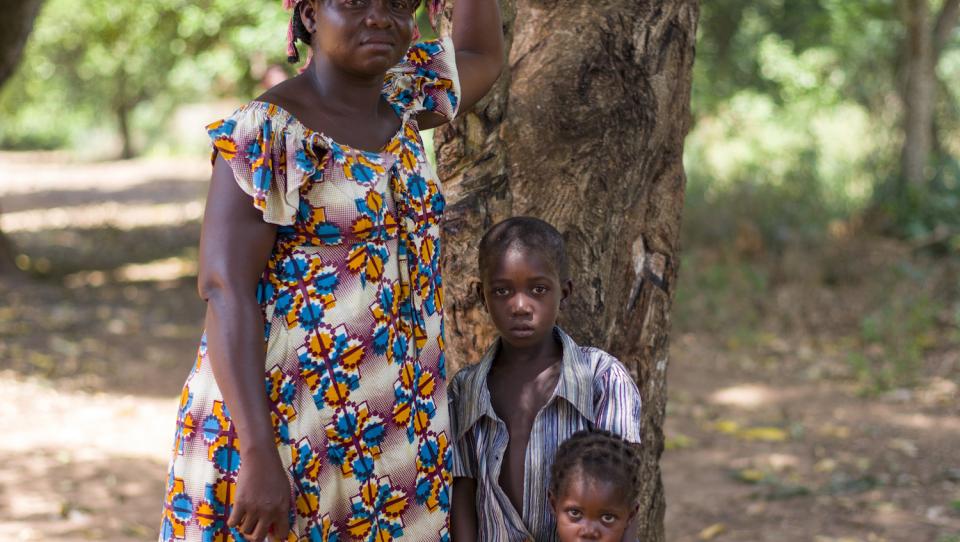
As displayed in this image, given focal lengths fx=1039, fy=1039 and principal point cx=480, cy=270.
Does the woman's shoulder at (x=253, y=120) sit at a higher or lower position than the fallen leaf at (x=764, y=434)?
lower

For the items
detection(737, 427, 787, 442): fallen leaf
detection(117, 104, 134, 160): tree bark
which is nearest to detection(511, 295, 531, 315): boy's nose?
detection(737, 427, 787, 442): fallen leaf

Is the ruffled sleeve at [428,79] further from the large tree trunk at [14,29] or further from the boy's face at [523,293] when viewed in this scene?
the large tree trunk at [14,29]

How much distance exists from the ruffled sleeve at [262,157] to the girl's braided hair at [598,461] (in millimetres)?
703

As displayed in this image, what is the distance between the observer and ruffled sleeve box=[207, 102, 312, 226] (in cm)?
168

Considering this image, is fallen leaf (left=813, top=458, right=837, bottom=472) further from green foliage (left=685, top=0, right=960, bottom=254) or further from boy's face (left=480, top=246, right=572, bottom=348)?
green foliage (left=685, top=0, right=960, bottom=254)

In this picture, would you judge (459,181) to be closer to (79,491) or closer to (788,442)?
(79,491)

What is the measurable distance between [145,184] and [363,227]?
828 inches

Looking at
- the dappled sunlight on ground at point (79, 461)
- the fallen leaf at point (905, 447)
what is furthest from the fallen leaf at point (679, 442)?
the dappled sunlight on ground at point (79, 461)

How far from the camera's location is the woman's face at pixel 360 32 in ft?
5.96

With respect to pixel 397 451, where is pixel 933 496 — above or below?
above

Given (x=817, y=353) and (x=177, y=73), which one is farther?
(x=177, y=73)

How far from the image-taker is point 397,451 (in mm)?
1903

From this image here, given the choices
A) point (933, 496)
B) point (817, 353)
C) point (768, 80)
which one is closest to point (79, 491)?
point (933, 496)

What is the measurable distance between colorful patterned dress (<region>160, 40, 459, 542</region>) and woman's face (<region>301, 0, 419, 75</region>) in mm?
159
